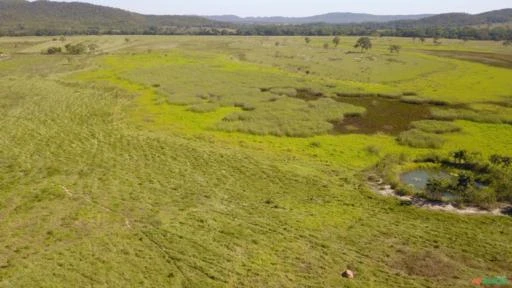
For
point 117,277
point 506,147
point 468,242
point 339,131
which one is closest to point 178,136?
point 339,131

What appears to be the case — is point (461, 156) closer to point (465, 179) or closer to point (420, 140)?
point (420, 140)

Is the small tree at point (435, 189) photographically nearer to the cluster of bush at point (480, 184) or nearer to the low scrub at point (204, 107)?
the cluster of bush at point (480, 184)

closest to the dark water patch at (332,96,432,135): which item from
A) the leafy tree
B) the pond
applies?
the pond

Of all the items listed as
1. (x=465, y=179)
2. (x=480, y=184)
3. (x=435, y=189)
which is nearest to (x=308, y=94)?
(x=480, y=184)

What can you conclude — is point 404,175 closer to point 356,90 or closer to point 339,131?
point 339,131

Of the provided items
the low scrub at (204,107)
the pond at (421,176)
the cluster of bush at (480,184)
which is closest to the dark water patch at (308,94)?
the low scrub at (204,107)
